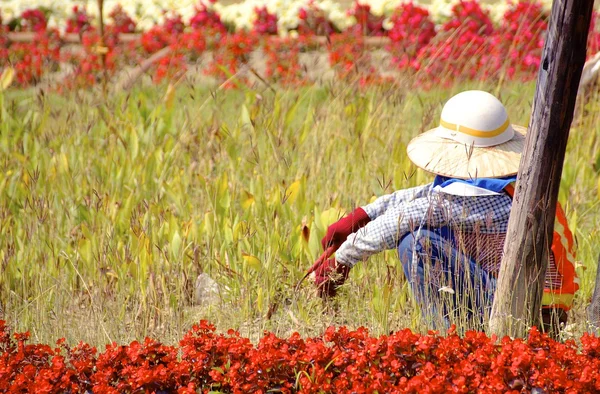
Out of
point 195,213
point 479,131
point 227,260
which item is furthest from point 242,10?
point 479,131

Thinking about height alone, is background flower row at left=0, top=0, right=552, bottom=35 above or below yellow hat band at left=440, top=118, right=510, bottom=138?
below

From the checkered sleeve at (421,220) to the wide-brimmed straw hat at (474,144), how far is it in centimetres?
9

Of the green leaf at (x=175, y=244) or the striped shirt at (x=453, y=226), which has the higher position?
the striped shirt at (x=453, y=226)

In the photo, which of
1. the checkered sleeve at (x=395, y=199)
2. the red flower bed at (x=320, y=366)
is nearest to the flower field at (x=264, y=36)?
the checkered sleeve at (x=395, y=199)

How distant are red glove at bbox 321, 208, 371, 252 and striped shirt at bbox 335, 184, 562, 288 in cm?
11

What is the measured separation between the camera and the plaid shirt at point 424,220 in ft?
8.07

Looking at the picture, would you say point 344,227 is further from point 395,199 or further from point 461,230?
point 461,230

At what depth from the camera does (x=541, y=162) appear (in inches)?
88.7

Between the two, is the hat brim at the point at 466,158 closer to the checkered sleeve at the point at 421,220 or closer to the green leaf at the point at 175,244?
the checkered sleeve at the point at 421,220

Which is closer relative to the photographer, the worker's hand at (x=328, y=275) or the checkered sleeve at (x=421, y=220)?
the checkered sleeve at (x=421, y=220)

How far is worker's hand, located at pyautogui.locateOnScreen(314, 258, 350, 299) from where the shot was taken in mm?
2586

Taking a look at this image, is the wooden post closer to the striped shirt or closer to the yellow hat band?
the striped shirt

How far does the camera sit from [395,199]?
274 centimetres

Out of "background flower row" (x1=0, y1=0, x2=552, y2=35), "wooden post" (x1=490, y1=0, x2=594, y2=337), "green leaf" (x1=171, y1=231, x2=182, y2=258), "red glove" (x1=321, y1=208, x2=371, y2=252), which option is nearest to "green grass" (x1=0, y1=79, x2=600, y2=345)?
"green leaf" (x1=171, y1=231, x2=182, y2=258)
